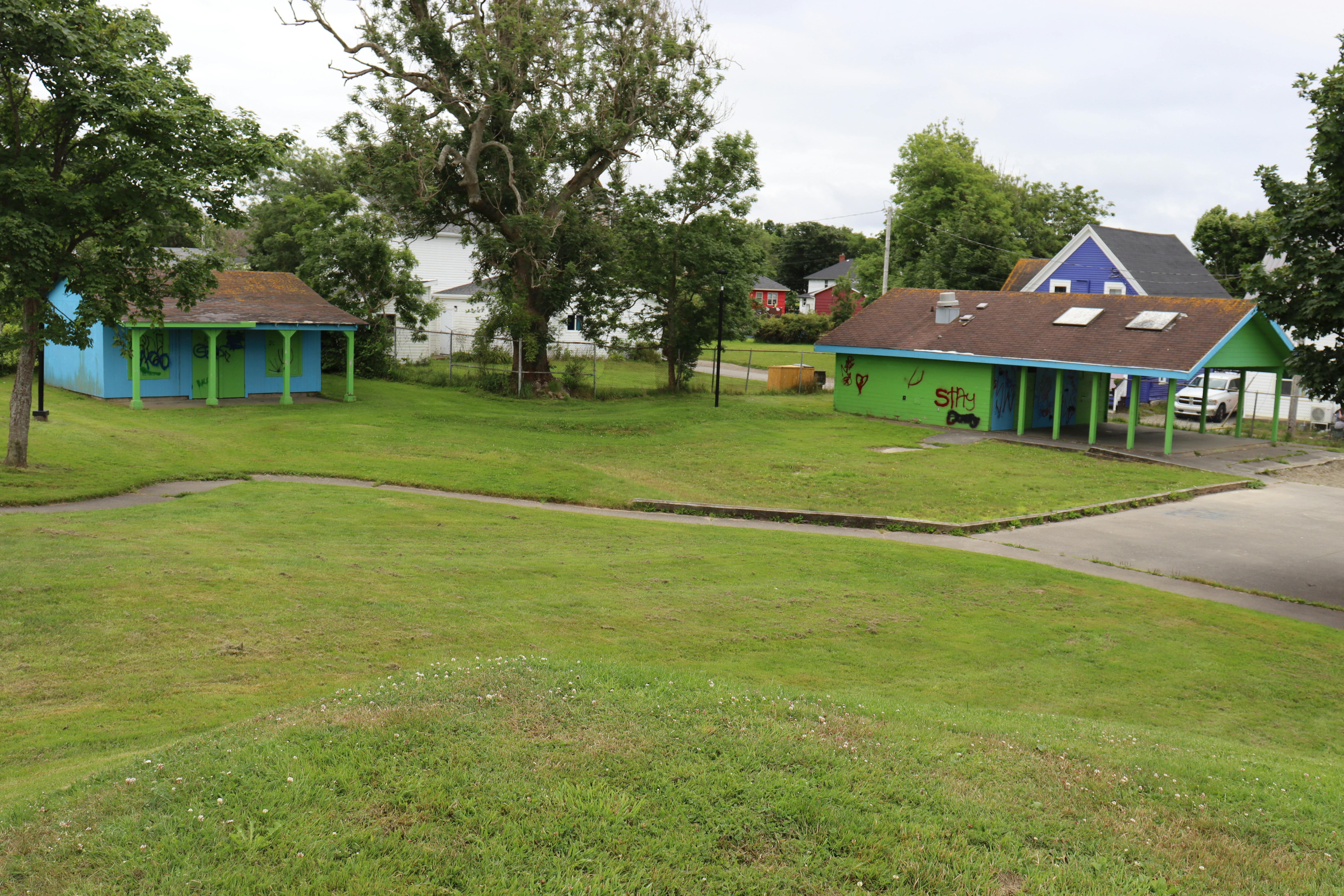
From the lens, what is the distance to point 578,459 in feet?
81.4

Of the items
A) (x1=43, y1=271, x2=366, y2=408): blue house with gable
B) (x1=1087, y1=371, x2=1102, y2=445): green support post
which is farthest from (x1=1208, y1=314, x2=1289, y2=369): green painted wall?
(x1=43, y1=271, x2=366, y2=408): blue house with gable

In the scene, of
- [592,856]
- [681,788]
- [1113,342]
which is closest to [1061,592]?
[681,788]

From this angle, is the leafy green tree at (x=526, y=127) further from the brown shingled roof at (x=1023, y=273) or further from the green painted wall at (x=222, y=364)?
the brown shingled roof at (x=1023, y=273)

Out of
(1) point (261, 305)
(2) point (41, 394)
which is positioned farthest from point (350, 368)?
(2) point (41, 394)

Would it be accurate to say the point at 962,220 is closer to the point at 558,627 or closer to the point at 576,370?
the point at 576,370

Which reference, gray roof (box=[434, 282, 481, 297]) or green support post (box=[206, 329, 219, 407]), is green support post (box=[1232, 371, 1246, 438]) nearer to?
green support post (box=[206, 329, 219, 407])

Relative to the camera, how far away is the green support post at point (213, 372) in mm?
29297

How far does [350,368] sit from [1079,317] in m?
23.8

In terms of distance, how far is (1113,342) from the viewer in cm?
3006

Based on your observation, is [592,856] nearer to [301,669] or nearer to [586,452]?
[301,669]

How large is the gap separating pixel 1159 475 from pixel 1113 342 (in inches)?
262

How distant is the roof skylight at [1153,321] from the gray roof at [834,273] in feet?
195

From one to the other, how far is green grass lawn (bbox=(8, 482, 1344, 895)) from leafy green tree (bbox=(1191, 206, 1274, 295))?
40.6 meters

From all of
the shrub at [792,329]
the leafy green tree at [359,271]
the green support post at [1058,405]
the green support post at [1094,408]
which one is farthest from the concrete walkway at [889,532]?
the shrub at [792,329]
